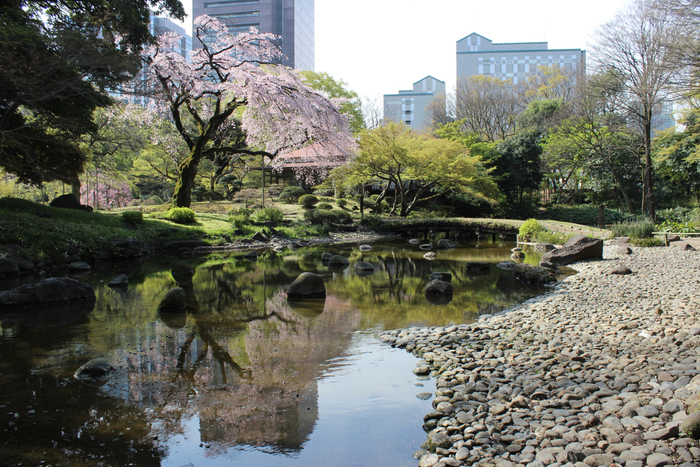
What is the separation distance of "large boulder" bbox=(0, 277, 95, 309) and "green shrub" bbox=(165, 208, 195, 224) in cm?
1029

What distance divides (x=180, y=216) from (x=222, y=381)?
1523cm

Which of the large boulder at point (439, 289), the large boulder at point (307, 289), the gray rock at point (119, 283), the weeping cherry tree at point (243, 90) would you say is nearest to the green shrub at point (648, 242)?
the large boulder at point (439, 289)

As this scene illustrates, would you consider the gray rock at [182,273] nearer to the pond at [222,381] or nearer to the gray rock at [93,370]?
the pond at [222,381]

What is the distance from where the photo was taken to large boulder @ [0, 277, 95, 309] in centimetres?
745

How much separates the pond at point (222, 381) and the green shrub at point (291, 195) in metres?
20.1

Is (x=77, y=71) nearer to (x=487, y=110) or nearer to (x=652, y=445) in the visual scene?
(x=652, y=445)

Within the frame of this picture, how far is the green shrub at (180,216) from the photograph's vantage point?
59.8 feet

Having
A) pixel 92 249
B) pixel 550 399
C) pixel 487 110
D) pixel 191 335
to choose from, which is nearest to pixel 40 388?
pixel 191 335

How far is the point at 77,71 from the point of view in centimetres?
1225

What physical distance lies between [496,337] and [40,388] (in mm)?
5126

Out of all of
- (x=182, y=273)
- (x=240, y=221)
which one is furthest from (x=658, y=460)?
(x=240, y=221)

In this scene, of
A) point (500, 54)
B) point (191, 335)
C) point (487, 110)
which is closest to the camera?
point (191, 335)

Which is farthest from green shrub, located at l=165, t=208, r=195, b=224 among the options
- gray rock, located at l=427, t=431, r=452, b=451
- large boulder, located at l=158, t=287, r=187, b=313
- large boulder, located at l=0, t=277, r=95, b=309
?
gray rock, located at l=427, t=431, r=452, b=451

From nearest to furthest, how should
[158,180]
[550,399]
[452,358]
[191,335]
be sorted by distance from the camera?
[550,399]
[452,358]
[191,335]
[158,180]
